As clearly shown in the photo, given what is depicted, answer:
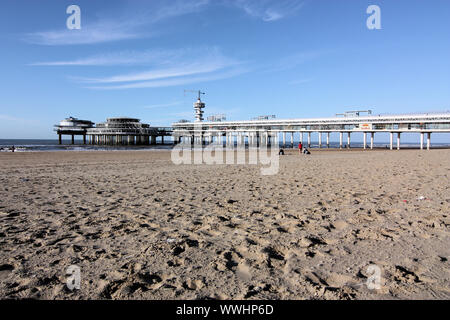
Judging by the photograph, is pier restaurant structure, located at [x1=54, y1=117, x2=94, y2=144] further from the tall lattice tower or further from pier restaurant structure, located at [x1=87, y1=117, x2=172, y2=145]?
the tall lattice tower

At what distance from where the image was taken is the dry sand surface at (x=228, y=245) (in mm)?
2408

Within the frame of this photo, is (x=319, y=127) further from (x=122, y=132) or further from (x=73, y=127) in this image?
(x=73, y=127)

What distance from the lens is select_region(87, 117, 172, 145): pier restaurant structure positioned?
2931 inches

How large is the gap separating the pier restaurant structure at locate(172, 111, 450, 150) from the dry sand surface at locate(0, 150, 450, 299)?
45829 millimetres

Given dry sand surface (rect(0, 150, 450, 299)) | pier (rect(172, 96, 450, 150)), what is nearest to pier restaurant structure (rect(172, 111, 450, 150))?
pier (rect(172, 96, 450, 150))

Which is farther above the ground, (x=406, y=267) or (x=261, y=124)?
(x=261, y=124)

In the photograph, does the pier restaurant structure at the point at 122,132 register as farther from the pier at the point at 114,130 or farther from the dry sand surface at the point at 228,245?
the dry sand surface at the point at 228,245

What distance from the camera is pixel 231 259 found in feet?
9.88

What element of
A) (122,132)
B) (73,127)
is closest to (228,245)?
(122,132)

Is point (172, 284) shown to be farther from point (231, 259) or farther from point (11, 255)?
point (11, 255)

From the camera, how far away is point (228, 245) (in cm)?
341
